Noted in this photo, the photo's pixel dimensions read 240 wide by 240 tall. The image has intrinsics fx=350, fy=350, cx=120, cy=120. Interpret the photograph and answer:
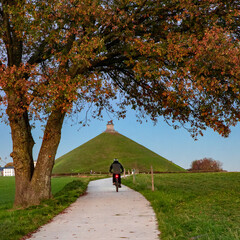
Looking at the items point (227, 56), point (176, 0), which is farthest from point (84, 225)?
point (176, 0)

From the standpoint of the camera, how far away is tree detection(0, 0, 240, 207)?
1392 cm

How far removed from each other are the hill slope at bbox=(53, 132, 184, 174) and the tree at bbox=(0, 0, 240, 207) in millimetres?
99753

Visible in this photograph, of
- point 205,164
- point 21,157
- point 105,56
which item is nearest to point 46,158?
point 21,157

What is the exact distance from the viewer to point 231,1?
51.1ft

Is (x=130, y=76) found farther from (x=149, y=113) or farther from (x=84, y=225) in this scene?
(x=84, y=225)

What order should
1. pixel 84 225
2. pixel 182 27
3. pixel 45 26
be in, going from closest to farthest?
pixel 84 225, pixel 45 26, pixel 182 27

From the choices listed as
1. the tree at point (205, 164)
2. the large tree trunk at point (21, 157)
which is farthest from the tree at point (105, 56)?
the tree at point (205, 164)

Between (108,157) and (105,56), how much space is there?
12334 centimetres

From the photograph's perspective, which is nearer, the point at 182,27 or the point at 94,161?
the point at 182,27

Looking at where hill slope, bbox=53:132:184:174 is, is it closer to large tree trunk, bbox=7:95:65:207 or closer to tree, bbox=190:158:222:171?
tree, bbox=190:158:222:171

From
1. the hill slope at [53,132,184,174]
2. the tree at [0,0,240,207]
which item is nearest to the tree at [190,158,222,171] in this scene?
the hill slope at [53,132,184,174]

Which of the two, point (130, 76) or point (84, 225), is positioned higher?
point (130, 76)

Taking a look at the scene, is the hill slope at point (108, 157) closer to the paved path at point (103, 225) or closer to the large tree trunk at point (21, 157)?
the large tree trunk at point (21, 157)

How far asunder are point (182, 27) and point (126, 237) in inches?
438
